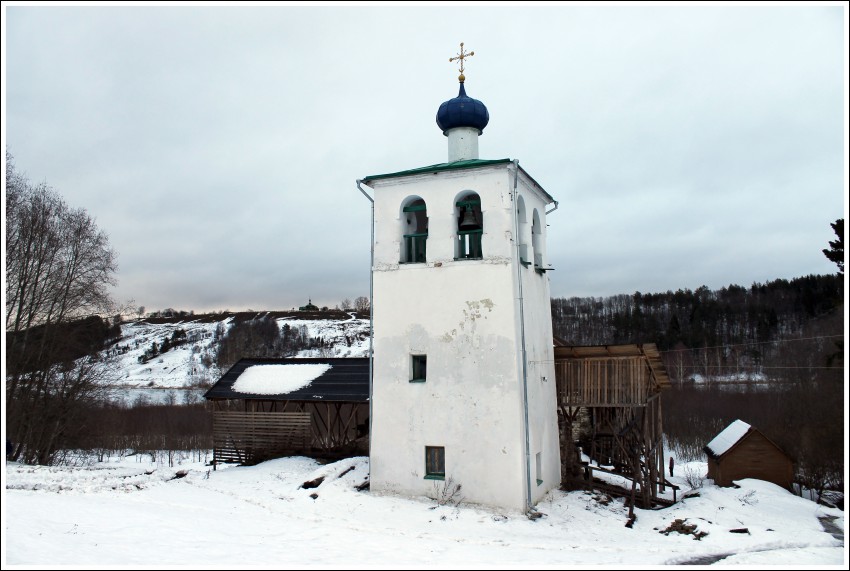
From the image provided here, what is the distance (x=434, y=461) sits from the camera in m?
→ 13.9

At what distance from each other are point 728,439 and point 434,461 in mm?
12524

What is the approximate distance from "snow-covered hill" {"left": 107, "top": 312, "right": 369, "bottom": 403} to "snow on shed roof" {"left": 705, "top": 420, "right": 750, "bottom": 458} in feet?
163

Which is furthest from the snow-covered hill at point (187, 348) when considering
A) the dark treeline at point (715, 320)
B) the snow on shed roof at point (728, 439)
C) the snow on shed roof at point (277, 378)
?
the snow on shed roof at point (728, 439)

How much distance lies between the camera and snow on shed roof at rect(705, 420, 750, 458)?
782 inches

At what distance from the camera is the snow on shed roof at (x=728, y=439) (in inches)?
782

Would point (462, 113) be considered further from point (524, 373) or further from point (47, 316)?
point (47, 316)

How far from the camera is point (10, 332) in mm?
20594

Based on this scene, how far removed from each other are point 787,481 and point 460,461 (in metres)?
12.8

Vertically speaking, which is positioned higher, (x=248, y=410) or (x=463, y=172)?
(x=463, y=172)

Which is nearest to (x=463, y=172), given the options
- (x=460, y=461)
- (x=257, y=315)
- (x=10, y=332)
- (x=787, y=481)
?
(x=460, y=461)

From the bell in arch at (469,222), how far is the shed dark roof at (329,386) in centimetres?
656

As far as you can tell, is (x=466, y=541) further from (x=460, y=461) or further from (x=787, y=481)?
(x=787, y=481)

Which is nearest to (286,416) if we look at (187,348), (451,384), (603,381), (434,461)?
(434,461)

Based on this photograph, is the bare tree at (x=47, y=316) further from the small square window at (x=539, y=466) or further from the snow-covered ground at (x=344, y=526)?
the small square window at (x=539, y=466)
